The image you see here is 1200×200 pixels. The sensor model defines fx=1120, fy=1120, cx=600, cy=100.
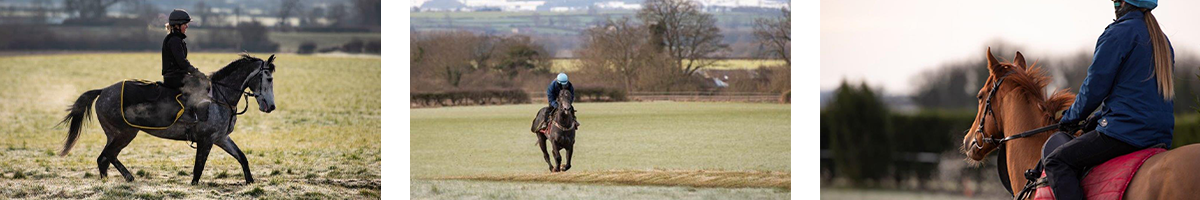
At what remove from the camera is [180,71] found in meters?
6.67

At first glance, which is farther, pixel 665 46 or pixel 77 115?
pixel 665 46

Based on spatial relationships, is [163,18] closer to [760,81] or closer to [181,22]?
[181,22]

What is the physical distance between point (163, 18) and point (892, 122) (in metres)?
5.31

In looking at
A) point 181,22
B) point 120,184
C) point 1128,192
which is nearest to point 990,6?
point 1128,192

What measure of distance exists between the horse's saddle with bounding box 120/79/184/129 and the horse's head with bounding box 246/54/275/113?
1.40 ft

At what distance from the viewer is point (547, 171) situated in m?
8.16

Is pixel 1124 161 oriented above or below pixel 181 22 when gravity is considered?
below

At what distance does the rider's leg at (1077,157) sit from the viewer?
3.62m

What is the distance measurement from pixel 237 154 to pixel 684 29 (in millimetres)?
3612

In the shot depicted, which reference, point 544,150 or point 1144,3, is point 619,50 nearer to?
point 544,150

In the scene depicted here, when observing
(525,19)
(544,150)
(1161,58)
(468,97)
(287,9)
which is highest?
(287,9)

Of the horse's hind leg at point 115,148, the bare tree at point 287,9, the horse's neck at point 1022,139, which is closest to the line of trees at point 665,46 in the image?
the bare tree at point 287,9

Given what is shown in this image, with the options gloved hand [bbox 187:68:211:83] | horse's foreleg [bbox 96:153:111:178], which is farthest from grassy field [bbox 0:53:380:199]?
gloved hand [bbox 187:68:211:83]

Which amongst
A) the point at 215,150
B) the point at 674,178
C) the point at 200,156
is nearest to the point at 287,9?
the point at 215,150
